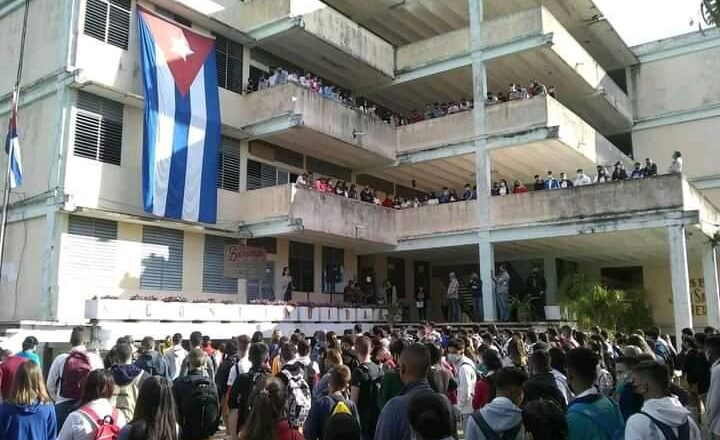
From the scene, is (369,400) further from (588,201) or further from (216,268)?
(588,201)

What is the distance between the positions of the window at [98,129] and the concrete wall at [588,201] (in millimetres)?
11884

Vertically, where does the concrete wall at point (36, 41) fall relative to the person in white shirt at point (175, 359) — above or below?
above

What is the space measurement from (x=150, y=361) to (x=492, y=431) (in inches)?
222

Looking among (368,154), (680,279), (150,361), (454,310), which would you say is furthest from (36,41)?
(680,279)

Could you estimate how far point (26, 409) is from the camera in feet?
15.1

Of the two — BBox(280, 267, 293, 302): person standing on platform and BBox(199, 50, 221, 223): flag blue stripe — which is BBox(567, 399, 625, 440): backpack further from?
BBox(280, 267, 293, 302): person standing on platform

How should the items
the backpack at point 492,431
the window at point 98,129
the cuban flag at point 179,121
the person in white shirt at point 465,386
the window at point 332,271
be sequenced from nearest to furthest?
the backpack at point 492,431 → the person in white shirt at point 465,386 → the window at point 98,129 → the cuban flag at point 179,121 → the window at point 332,271

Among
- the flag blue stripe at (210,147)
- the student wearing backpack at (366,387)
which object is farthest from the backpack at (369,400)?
the flag blue stripe at (210,147)

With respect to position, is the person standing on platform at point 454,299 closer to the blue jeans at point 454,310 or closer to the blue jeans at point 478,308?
the blue jeans at point 454,310

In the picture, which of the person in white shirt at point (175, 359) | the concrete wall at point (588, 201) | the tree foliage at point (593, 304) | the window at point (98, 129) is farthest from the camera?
the tree foliage at point (593, 304)

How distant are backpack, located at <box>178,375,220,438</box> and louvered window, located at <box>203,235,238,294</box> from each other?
1397cm

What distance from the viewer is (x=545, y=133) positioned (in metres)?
20.2

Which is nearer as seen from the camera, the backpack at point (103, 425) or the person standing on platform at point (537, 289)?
the backpack at point (103, 425)

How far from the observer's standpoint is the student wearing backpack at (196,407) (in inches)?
210
